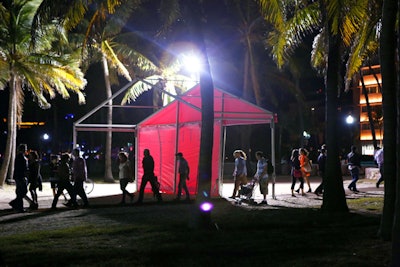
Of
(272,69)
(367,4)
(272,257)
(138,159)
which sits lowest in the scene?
(272,257)

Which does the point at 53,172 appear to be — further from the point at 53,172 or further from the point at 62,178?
the point at 62,178

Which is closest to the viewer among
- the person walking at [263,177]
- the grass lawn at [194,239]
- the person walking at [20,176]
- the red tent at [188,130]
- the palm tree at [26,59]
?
the grass lawn at [194,239]

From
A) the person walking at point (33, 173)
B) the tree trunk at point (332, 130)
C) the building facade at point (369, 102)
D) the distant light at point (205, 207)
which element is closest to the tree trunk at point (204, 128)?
the distant light at point (205, 207)

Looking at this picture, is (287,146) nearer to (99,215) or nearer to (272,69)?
(272,69)

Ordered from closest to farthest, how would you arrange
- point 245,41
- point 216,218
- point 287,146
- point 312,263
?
point 312,263 < point 216,218 < point 245,41 < point 287,146

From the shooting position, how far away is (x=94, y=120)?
2078 inches

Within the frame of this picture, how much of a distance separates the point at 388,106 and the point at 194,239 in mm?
4105

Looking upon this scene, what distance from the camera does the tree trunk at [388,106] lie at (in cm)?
960

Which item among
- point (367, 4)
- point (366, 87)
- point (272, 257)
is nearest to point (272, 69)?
point (366, 87)

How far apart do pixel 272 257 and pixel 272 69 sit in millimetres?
32886

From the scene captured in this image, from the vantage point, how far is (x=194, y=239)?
9.86m

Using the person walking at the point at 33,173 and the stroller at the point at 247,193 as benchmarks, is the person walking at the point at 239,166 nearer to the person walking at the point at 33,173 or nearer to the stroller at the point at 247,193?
the stroller at the point at 247,193

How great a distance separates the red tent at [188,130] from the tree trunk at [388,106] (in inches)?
303

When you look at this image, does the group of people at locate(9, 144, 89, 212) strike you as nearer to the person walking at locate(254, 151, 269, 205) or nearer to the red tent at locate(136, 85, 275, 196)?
the red tent at locate(136, 85, 275, 196)
